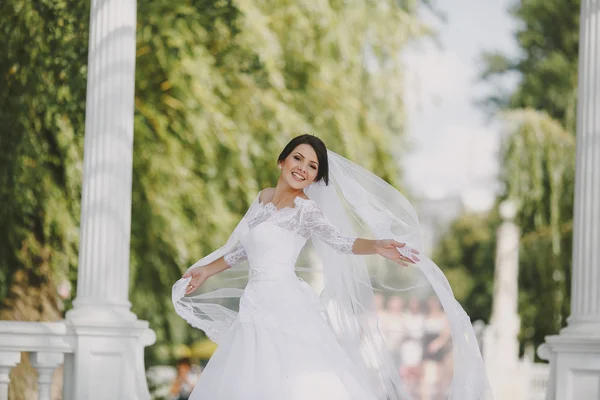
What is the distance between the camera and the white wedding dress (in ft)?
15.3

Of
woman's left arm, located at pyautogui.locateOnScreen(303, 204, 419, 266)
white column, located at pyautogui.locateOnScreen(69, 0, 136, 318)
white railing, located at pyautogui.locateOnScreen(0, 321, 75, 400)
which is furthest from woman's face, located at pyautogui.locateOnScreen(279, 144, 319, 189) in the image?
white railing, located at pyautogui.locateOnScreen(0, 321, 75, 400)

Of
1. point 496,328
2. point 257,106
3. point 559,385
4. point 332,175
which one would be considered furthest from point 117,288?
point 496,328

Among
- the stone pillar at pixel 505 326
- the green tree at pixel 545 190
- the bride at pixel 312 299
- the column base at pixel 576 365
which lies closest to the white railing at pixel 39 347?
the bride at pixel 312 299

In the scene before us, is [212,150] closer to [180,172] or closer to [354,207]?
[180,172]

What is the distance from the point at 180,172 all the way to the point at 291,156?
4.94m

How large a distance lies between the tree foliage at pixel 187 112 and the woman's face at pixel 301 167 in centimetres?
429

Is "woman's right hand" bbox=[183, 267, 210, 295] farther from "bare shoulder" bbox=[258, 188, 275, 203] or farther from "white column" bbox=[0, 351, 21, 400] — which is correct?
"white column" bbox=[0, 351, 21, 400]

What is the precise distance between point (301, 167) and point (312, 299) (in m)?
0.63

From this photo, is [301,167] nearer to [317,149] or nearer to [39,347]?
[317,149]

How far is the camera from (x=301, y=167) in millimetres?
5016

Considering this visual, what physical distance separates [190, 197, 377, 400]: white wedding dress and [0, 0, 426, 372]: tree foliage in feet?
14.4

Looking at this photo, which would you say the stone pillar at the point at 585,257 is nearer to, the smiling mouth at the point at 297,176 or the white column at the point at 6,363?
the smiling mouth at the point at 297,176

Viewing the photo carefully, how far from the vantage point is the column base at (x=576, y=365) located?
6371 millimetres

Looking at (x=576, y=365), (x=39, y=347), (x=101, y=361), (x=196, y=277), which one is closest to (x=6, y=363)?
(x=39, y=347)
